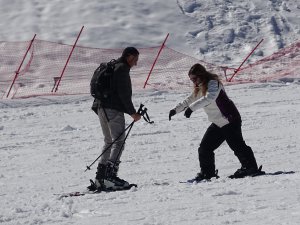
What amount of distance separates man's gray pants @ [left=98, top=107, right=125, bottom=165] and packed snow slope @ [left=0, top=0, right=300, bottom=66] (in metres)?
21.1

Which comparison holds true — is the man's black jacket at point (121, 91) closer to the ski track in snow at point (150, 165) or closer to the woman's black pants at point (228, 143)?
the ski track in snow at point (150, 165)

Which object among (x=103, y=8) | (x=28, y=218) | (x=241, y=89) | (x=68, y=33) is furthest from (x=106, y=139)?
(x=103, y=8)

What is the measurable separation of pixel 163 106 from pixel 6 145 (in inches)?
196

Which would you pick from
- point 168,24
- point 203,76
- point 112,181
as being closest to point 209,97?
point 203,76

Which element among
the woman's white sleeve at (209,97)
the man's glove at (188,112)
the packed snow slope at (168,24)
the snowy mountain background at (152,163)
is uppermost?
the woman's white sleeve at (209,97)

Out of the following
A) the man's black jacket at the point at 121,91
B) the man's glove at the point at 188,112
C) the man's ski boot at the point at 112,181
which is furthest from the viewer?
the man's ski boot at the point at 112,181

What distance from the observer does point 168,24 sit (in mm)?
31594

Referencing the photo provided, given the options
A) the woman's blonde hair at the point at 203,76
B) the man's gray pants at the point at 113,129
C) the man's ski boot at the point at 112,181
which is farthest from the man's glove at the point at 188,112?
the man's ski boot at the point at 112,181

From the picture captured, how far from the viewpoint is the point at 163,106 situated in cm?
1488

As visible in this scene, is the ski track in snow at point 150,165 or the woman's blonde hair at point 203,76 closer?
the ski track in snow at point 150,165

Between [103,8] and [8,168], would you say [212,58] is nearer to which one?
[103,8]

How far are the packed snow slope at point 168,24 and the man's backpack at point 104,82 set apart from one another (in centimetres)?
2133

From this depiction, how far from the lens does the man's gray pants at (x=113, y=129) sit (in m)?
6.36

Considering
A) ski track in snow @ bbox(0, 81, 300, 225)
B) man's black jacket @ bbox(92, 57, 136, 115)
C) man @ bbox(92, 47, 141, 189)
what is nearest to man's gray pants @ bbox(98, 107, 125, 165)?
man @ bbox(92, 47, 141, 189)
